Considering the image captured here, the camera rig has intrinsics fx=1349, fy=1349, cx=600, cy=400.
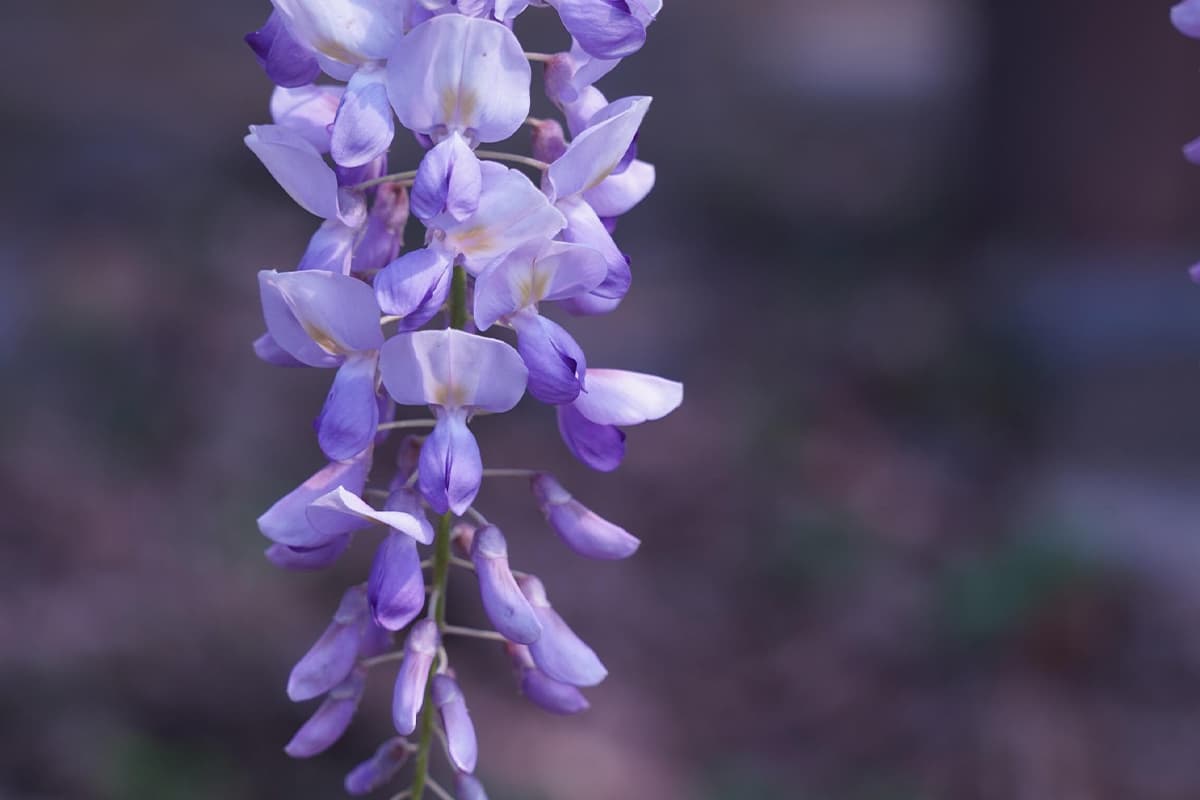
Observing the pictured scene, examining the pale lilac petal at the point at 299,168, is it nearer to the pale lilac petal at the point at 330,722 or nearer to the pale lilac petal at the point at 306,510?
the pale lilac petal at the point at 306,510

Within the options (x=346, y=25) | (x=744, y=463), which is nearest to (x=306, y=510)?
(x=346, y=25)

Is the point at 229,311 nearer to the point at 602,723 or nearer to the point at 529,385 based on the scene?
the point at 602,723

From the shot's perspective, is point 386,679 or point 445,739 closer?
point 445,739

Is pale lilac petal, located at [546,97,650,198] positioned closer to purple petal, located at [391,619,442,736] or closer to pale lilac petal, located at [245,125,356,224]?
pale lilac petal, located at [245,125,356,224]

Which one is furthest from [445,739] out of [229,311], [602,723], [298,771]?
[229,311]

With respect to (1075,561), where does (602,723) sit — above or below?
below

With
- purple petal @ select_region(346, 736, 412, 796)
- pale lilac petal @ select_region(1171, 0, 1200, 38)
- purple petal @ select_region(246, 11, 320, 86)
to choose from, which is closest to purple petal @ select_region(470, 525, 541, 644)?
purple petal @ select_region(346, 736, 412, 796)

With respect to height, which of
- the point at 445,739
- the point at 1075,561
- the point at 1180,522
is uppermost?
the point at 1180,522
